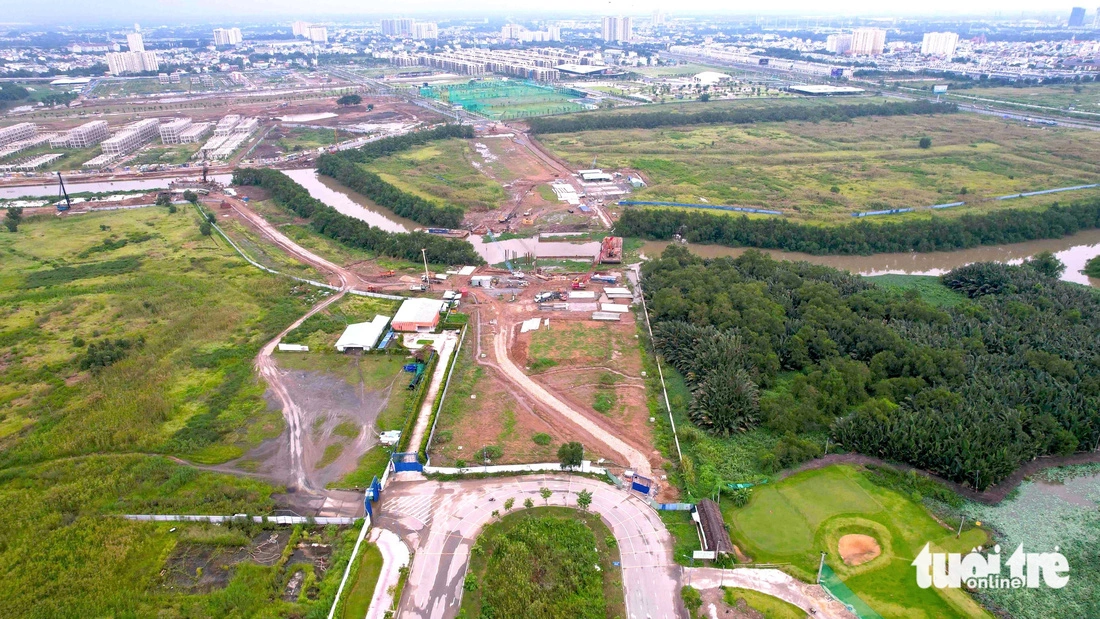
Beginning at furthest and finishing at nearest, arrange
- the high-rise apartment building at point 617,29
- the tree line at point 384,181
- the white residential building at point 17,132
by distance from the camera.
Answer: the high-rise apartment building at point 617,29 < the white residential building at point 17,132 < the tree line at point 384,181

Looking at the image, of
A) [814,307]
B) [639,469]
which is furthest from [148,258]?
[814,307]

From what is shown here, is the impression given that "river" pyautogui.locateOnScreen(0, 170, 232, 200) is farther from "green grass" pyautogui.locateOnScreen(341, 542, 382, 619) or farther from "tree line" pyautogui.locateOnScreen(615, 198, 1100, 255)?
"green grass" pyautogui.locateOnScreen(341, 542, 382, 619)

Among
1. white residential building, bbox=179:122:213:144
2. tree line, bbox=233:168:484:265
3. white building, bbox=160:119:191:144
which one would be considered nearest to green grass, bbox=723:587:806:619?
tree line, bbox=233:168:484:265

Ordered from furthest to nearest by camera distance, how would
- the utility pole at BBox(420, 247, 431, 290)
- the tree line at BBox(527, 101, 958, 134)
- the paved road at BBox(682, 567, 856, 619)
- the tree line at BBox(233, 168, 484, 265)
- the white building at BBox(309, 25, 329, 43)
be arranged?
the white building at BBox(309, 25, 329, 43)
the tree line at BBox(527, 101, 958, 134)
the tree line at BBox(233, 168, 484, 265)
the utility pole at BBox(420, 247, 431, 290)
the paved road at BBox(682, 567, 856, 619)

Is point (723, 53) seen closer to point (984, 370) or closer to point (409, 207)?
point (409, 207)

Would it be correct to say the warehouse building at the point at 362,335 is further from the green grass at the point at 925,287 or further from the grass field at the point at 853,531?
the green grass at the point at 925,287

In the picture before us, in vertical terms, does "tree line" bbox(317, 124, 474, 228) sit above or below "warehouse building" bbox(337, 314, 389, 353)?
above

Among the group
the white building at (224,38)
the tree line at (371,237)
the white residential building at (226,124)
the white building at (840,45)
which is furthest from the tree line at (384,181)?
the white building at (224,38)
